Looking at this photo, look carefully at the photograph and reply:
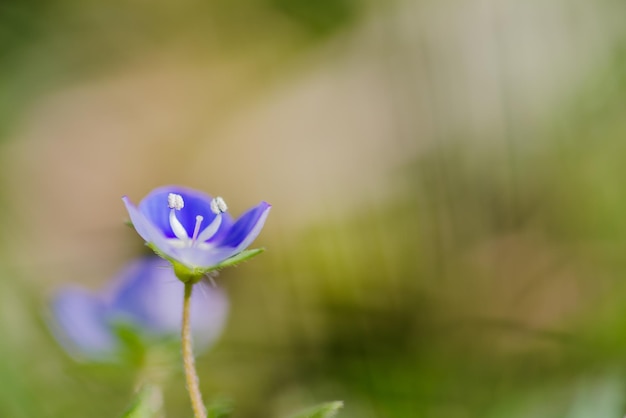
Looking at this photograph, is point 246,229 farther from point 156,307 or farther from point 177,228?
point 156,307

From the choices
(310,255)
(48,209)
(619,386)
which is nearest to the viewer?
(619,386)

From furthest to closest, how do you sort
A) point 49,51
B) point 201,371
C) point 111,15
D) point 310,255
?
point 111,15
point 49,51
point 310,255
point 201,371

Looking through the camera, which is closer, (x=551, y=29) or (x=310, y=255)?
(x=310, y=255)

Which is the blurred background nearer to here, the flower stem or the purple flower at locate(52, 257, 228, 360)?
the purple flower at locate(52, 257, 228, 360)

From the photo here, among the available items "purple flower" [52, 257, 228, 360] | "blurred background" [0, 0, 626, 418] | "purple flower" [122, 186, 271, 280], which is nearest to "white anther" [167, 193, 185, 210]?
"purple flower" [122, 186, 271, 280]

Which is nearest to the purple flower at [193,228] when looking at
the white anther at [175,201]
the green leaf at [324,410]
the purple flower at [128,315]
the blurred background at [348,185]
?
the white anther at [175,201]

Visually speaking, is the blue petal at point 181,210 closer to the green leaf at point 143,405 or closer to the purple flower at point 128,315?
the green leaf at point 143,405

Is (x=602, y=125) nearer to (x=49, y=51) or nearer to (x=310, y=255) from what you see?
(x=310, y=255)

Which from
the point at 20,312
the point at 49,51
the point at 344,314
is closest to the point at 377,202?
the point at 344,314
